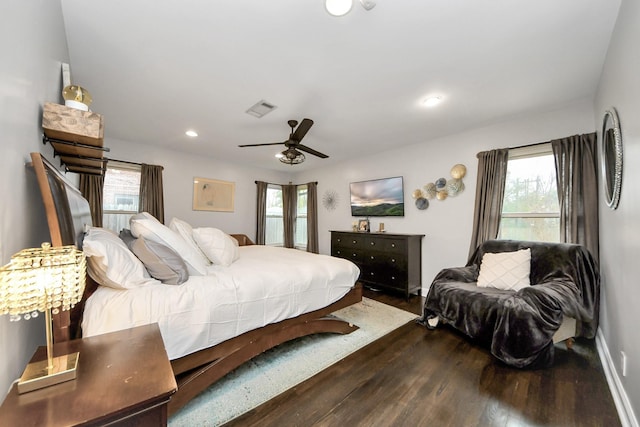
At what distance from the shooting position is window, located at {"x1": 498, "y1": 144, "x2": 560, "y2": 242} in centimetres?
285

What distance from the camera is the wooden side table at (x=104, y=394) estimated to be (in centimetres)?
68

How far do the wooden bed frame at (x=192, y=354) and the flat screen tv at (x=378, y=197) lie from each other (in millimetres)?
2393

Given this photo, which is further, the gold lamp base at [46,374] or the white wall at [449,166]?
the white wall at [449,166]

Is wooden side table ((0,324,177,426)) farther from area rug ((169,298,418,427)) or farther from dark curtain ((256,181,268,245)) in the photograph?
dark curtain ((256,181,268,245))

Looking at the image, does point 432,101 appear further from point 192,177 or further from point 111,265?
point 192,177

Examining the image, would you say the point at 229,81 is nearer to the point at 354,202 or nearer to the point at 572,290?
the point at 354,202

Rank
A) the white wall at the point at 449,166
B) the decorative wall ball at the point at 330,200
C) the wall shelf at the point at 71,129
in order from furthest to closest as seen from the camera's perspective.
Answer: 1. the decorative wall ball at the point at 330,200
2. the white wall at the point at 449,166
3. the wall shelf at the point at 71,129

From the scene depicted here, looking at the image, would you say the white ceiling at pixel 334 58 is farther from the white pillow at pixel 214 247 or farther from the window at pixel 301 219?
the window at pixel 301 219

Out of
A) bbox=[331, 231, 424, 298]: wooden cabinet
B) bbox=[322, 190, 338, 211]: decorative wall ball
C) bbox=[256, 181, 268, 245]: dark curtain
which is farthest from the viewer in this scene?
bbox=[256, 181, 268, 245]: dark curtain

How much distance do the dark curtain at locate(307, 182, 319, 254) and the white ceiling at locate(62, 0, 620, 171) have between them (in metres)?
2.57

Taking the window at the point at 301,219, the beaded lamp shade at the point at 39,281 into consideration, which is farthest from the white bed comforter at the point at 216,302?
the window at the point at 301,219

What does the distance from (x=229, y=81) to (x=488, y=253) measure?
129 inches

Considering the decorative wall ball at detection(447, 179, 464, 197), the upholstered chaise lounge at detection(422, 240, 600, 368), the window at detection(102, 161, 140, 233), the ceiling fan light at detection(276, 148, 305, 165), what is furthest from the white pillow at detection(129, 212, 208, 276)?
the decorative wall ball at detection(447, 179, 464, 197)

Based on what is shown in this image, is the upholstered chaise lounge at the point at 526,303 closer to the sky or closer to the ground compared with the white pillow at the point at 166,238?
closer to the ground
